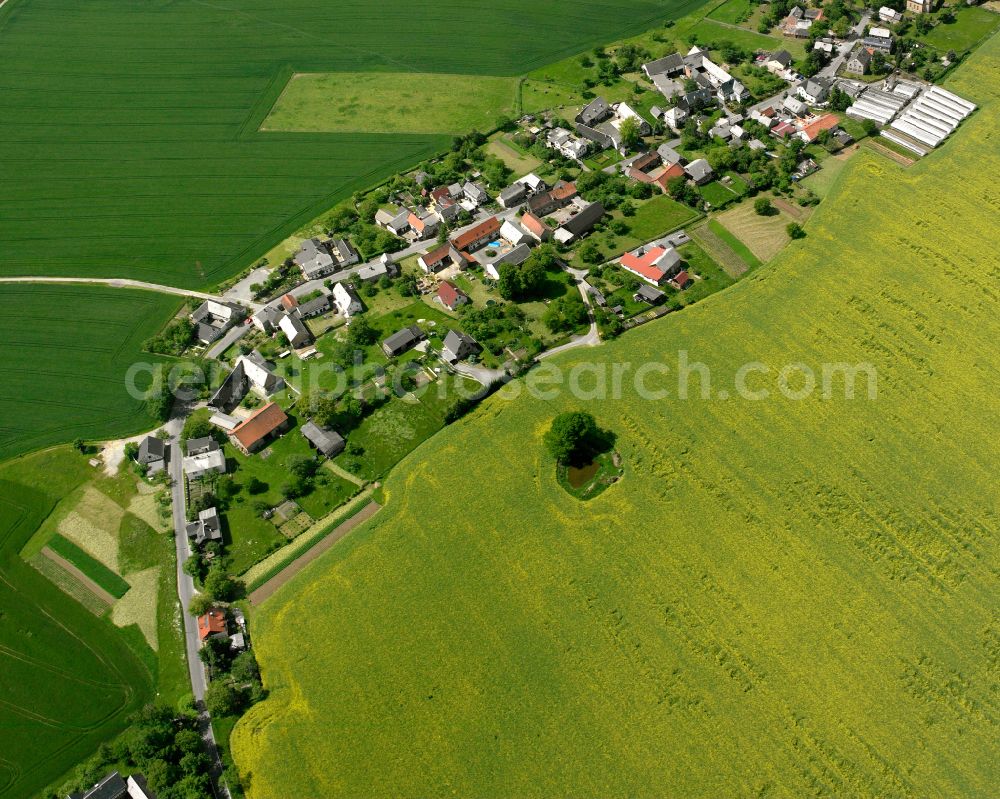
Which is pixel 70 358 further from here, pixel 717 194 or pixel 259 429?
pixel 717 194

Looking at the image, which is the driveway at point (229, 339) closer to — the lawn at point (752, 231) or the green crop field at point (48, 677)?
the green crop field at point (48, 677)

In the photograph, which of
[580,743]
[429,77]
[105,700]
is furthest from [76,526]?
[429,77]

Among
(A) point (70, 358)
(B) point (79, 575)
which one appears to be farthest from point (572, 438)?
(A) point (70, 358)

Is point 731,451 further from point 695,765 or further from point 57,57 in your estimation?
point 57,57

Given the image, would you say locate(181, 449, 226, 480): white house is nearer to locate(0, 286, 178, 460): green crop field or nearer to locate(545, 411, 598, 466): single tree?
locate(0, 286, 178, 460): green crop field

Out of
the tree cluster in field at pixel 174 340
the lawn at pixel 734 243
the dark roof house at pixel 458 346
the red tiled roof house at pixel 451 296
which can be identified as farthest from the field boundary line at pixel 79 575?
A: the lawn at pixel 734 243
